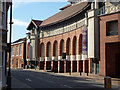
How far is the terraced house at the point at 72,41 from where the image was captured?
36.0m

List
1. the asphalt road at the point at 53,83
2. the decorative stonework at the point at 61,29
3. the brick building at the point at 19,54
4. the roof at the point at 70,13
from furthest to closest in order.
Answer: the brick building at the point at 19,54, the roof at the point at 70,13, the decorative stonework at the point at 61,29, the asphalt road at the point at 53,83

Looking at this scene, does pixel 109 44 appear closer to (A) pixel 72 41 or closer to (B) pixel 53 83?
(B) pixel 53 83

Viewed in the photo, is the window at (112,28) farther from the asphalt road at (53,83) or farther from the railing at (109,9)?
the asphalt road at (53,83)

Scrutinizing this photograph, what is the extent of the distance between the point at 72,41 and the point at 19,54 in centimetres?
3790

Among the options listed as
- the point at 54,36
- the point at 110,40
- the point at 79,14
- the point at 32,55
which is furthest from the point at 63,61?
the point at 110,40

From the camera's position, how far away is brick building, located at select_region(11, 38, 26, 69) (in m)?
77.9

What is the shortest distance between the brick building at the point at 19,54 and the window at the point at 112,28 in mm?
48451

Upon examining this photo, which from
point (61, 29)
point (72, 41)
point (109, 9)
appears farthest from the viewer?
point (61, 29)

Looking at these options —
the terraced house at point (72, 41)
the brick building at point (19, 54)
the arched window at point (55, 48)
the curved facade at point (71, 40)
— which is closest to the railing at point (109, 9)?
the terraced house at point (72, 41)

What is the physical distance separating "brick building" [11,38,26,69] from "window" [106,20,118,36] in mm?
48451

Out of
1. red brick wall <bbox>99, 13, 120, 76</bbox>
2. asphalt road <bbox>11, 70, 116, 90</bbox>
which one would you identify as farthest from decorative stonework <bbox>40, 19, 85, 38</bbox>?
asphalt road <bbox>11, 70, 116, 90</bbox>

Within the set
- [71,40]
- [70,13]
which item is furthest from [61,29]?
[71,40]

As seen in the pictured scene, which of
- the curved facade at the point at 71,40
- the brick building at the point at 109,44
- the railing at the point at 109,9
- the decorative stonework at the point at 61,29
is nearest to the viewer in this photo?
the railing at the point at 109,9

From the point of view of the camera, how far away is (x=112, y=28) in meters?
33.7
